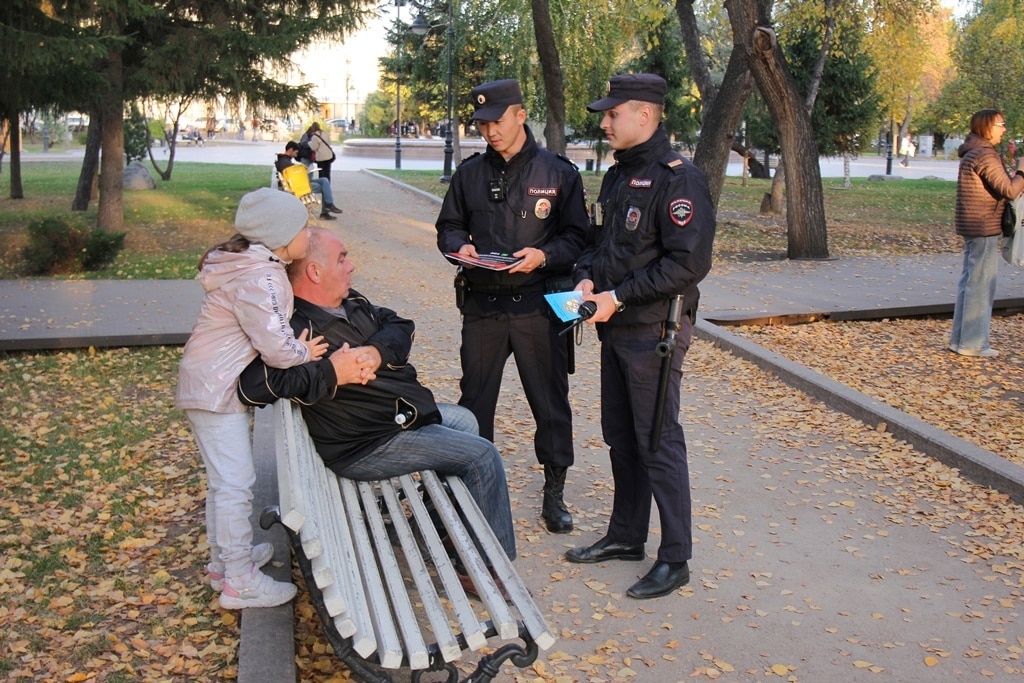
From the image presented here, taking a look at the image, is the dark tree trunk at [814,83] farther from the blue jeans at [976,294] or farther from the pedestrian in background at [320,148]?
the blue jeans at [976,294]

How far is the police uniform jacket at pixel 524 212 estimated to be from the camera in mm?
5027

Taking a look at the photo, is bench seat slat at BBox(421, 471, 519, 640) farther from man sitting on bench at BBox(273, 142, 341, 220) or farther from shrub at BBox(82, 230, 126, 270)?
man sitting on bench at BBox(273, 142, 341, 220)

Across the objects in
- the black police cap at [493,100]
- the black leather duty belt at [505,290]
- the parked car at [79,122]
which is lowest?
the black leather duty belt at [505,290]

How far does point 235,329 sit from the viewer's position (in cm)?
400

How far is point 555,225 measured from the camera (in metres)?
5.15

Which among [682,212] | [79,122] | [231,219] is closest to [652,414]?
[682,212]

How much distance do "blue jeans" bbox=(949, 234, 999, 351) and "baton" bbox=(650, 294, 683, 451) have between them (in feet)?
17.2

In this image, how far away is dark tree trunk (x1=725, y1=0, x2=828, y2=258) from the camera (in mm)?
13531

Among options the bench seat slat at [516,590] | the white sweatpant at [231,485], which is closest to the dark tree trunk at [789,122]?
the bench seat slat at [516,590]

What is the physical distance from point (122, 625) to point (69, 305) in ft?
23.1

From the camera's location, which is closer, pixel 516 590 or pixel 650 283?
pixel 516 590

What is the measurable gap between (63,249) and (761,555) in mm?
10602

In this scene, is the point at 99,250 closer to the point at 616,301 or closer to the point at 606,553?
the point at 606,553

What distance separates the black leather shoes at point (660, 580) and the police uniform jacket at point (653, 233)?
106 cm
